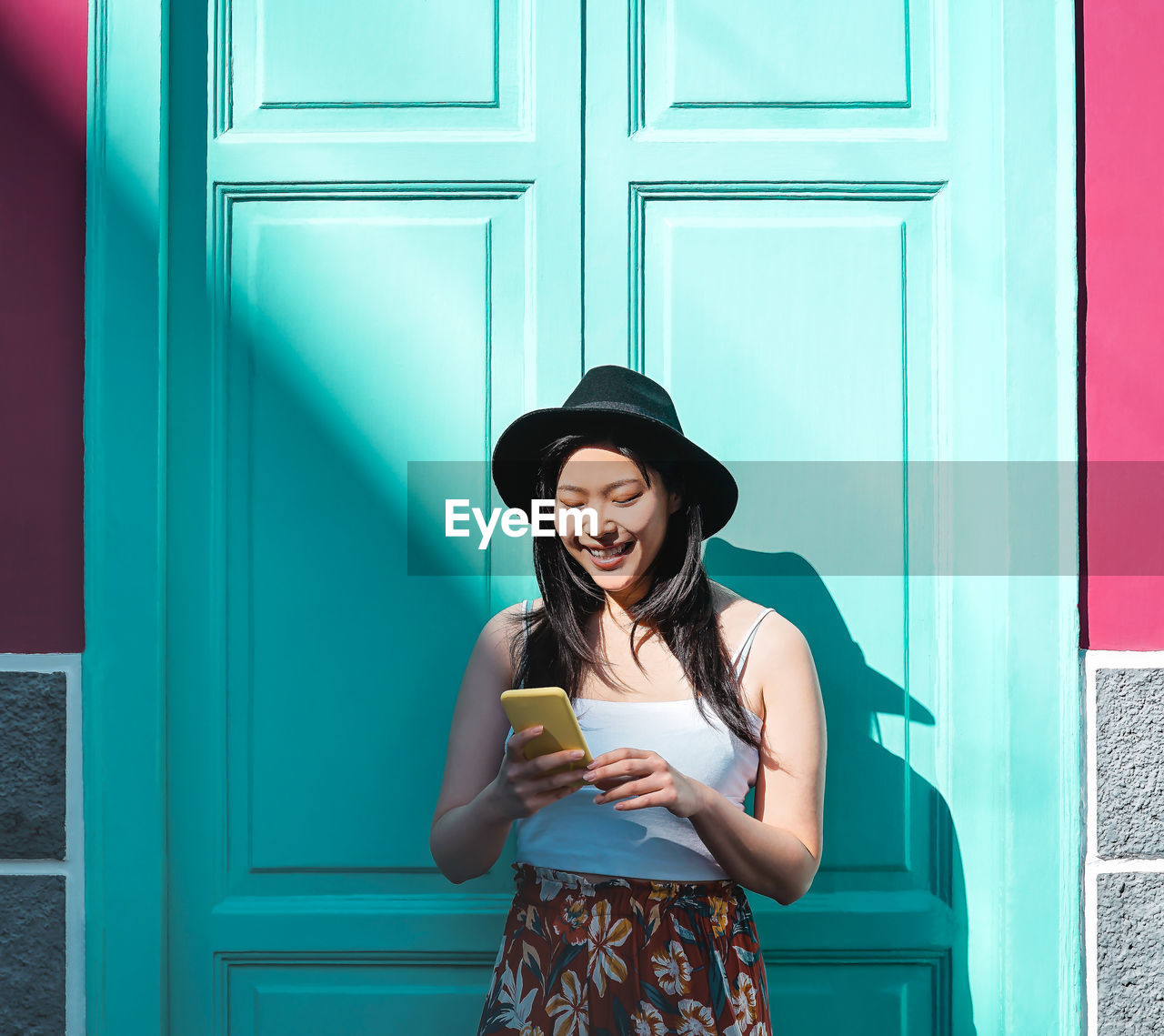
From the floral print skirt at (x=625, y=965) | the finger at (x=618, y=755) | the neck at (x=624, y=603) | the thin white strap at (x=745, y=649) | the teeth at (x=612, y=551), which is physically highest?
the teeth at (x=612, y=551)

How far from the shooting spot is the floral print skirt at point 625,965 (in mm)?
1458

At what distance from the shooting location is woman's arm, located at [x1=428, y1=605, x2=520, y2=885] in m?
1.55

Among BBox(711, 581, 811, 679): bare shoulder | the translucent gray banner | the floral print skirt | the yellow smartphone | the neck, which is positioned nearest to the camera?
the yellow smartphone

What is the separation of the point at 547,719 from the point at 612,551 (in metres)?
0.36

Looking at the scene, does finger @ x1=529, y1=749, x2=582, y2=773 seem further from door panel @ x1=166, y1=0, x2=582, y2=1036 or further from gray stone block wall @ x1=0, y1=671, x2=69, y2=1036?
gray stone block wall @ x1=0, y1=671, x2=69, y2=1036

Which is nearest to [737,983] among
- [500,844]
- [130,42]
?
[500,844]

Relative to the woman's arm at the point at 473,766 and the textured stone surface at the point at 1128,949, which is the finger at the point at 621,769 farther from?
the textured stone surface at the point at 1128,949

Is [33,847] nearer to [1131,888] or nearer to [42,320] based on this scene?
[42,320]

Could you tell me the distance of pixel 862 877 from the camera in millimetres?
2016

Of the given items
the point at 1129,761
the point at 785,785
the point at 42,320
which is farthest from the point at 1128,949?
the point at 42,320

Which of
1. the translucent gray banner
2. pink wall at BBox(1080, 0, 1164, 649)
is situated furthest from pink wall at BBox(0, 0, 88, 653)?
pink wall at BBox(1080, 0, 1164, 649)

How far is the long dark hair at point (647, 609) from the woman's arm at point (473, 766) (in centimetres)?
5

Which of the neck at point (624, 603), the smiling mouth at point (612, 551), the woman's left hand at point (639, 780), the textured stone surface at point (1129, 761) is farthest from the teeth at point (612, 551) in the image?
the textured stone surface at point (1129, 761)

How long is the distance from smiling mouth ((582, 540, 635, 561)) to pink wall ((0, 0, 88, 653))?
115cm
